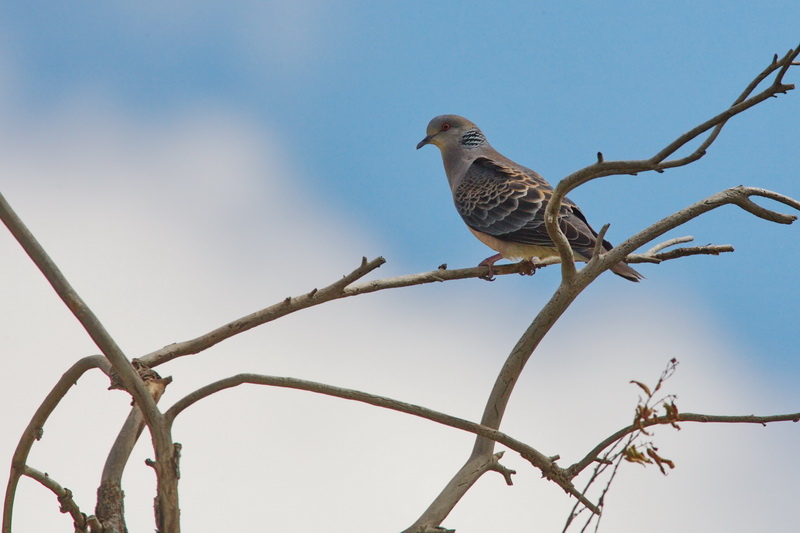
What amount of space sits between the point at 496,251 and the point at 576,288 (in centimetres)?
336

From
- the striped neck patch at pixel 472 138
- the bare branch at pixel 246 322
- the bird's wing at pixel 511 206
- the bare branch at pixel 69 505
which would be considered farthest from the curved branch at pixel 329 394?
the striped neck patch at pixel 472 138

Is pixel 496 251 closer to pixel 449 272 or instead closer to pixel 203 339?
pixel 449 272

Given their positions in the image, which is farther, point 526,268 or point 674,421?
point 526,268

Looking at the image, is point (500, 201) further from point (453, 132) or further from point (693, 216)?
point (693, 216)

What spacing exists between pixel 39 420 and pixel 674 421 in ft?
7.97

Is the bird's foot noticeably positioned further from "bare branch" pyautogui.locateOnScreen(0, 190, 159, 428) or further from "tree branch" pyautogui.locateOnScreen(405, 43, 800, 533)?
"bare branch" pyautogui.locateOnScreen(0, 190, 159, 428)

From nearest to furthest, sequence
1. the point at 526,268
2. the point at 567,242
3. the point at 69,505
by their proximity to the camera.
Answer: the point at 69,505, the point at 567,242, the point at 526,268

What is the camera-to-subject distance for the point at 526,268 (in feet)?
21.0

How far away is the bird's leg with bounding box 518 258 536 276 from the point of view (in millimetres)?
6379

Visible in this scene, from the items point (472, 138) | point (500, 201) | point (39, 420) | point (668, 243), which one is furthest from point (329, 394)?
point (472, 138)

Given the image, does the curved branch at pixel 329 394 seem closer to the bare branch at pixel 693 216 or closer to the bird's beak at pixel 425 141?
the bare branch at pixel 693 216

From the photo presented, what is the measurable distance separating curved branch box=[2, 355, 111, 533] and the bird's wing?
138 inches

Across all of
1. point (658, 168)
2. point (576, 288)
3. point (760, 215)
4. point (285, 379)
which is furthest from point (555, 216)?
point (285, 379)

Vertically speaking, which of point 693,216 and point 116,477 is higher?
point 693,216
